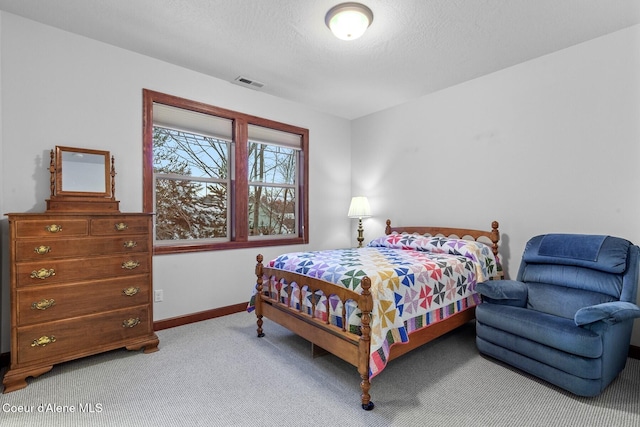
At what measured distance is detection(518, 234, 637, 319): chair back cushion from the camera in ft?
7.13

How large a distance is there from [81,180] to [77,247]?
0.61m

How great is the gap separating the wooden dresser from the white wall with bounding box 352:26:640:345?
3.18m

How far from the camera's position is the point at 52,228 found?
7.04ft

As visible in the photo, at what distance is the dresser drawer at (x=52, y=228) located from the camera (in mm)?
2043

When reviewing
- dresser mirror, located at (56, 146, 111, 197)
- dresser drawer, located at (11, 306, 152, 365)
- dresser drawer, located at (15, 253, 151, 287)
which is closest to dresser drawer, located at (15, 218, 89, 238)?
dresser drawer, located at (15, 253, 151, 287)

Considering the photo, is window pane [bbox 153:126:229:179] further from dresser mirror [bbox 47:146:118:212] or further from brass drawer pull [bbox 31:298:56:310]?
brass drawer pull [bbox 31:298:56:310]

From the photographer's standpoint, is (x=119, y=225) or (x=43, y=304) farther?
(x=119, y=225)

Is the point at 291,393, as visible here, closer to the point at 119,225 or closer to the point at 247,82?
the point at 119,225

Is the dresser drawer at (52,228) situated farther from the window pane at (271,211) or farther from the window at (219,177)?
the window pane at (271,211)

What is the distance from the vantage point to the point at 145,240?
256 cm

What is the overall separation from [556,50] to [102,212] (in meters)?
4.18

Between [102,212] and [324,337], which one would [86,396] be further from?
[324,337]

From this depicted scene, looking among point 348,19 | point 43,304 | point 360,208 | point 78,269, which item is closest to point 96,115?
point 78,269

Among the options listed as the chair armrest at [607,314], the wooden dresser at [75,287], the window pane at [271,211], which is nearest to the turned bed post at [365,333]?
the chair armrest at [607,314]
